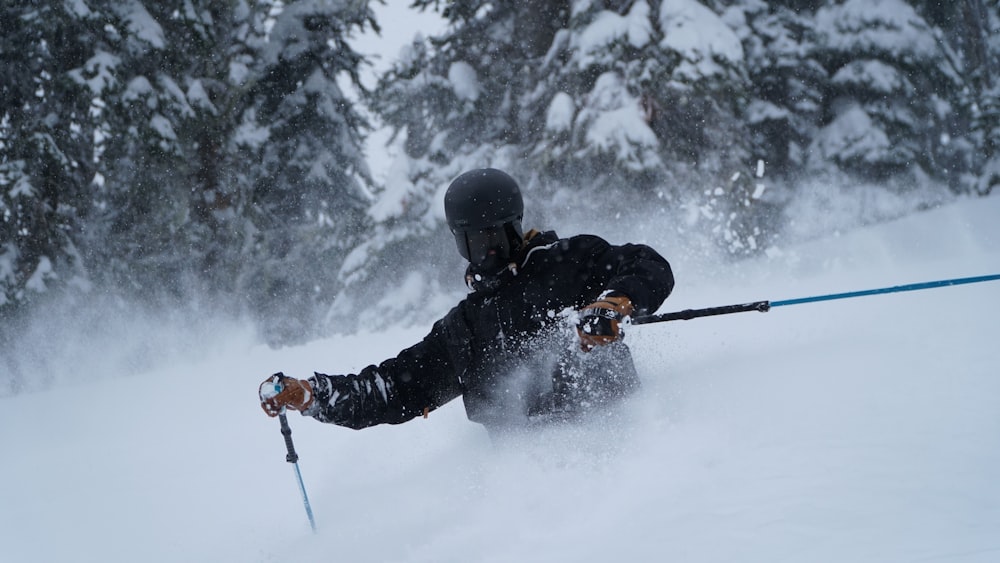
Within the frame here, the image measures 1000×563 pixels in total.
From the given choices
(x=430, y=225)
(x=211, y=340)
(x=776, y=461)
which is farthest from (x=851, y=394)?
(x=211, y=340)

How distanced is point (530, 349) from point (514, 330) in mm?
133

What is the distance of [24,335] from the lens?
13438mm

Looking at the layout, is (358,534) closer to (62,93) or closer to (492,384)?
(492,384)

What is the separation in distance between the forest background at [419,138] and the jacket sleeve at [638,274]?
6967 millimetres

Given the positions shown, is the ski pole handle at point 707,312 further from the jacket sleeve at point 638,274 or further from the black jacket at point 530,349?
the black jacket at point 530,349

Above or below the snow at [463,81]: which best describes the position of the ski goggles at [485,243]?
below

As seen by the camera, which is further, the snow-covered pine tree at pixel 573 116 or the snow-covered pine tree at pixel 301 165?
the snow-covered pine tree at pixel 301 165

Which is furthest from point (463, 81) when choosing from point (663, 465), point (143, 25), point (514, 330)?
point (663, 465)

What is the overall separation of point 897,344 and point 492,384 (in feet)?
6.74

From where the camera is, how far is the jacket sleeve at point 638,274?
346 centimetres

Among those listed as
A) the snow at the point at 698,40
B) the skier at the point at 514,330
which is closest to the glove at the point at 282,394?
the skier at the point at 514,330

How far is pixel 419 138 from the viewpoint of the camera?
575 inches

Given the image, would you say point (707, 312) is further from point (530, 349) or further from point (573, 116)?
point (573, 116)

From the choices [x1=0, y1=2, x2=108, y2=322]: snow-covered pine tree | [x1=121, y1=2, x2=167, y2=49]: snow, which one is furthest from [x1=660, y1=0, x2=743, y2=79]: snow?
[x1=0, y1=2, x2=108, y2=322]: snow-covered pine tree
